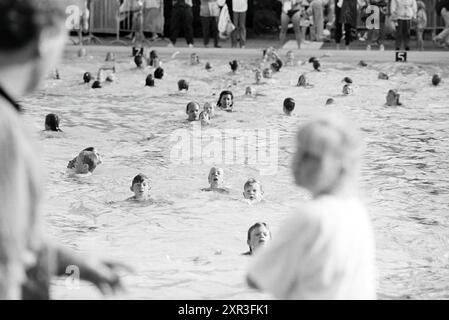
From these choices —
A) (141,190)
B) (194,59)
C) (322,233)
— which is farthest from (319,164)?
(194,59)

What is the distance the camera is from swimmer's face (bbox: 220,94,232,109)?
14.3 m

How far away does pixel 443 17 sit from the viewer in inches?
845

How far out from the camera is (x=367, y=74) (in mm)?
18906

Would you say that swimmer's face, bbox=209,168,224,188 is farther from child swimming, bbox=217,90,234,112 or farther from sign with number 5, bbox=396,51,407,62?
sign with number 5, bbox=396,51,407,62

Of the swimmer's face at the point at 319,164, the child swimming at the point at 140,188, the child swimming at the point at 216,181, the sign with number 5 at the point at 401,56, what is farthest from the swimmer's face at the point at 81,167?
the sign with number 5 at the point at 401,56

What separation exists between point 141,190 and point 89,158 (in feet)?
4.26

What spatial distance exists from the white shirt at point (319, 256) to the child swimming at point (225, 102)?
432 inches

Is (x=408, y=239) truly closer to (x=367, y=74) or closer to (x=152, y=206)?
(x=152, y=206)

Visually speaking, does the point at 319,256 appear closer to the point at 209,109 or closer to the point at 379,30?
the point at 209,109

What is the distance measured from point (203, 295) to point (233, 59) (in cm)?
1475

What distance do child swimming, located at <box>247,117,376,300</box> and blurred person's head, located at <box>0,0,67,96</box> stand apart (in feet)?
2.81

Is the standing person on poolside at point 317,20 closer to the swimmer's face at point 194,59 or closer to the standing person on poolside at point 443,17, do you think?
the standing person on poolside at point 443,17

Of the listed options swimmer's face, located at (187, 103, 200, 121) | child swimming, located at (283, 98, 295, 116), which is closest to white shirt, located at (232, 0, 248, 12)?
child swimming, located at (283, 98, 295, 116)
